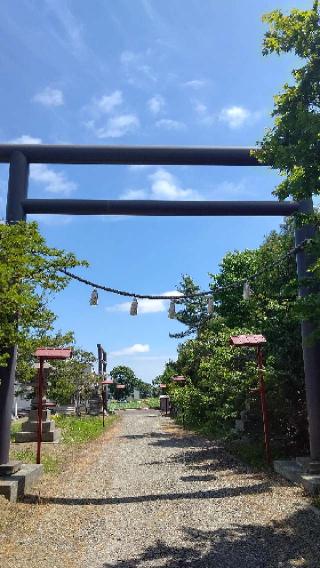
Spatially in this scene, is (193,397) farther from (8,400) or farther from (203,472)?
(8,400)

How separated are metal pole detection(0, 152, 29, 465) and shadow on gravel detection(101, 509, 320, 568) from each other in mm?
4260

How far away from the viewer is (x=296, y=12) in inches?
247

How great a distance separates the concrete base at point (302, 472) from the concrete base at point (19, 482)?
5159mm

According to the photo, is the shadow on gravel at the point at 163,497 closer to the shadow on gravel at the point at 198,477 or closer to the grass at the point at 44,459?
the shadow on gravel at the point at 198,477

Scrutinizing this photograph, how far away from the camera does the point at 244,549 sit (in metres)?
5.70

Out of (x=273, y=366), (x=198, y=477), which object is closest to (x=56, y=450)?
(x=198, y=477)

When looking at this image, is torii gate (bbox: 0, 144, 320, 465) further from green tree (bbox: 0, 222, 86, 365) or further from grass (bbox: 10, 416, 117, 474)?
grass (bbox: 10, 416, 117, 474)

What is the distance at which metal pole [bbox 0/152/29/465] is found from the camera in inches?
353

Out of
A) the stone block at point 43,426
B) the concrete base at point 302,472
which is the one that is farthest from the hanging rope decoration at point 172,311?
the stone block at point 43,426

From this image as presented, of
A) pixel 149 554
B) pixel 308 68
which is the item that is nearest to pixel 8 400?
pixel 149 554

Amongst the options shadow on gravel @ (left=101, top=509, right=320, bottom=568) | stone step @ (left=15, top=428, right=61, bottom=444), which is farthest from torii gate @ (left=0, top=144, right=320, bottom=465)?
stone step @ (left=15, top=428, right=61, bottom=444)

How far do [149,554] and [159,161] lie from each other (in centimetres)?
729

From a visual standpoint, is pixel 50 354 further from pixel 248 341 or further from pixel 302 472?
pixel 302 472

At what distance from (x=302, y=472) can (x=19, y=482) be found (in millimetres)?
5358
